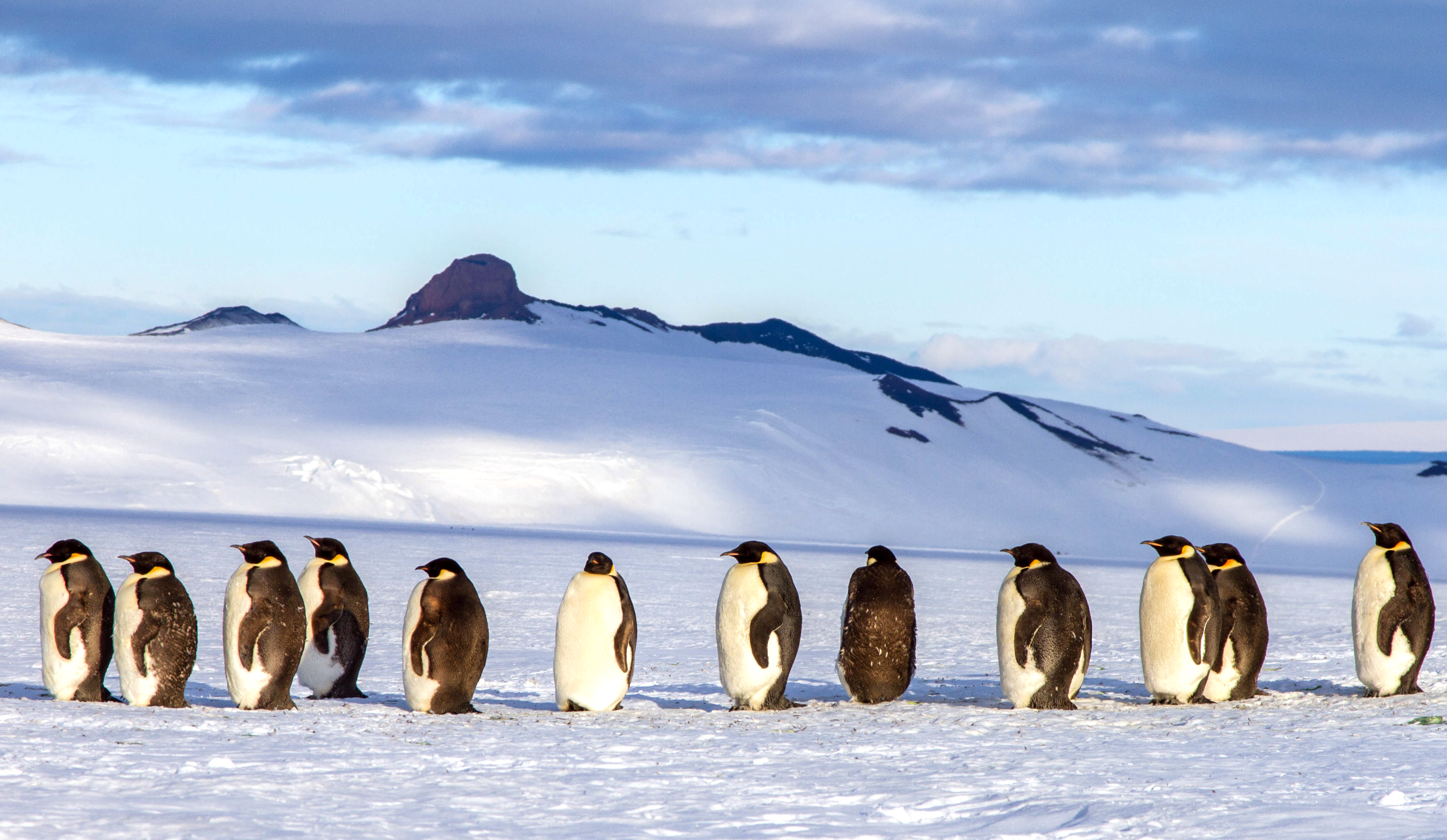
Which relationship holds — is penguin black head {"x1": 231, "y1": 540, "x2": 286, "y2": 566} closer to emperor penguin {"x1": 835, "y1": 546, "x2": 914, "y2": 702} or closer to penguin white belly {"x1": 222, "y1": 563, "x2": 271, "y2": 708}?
penguin white belly {"x1": 222, "y1": 563, "x2": 271, "y2": 708}

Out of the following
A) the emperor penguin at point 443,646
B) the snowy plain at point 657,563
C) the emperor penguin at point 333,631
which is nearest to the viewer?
the snowy plain at point 657,563

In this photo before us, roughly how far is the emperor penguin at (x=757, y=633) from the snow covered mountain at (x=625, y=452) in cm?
3103

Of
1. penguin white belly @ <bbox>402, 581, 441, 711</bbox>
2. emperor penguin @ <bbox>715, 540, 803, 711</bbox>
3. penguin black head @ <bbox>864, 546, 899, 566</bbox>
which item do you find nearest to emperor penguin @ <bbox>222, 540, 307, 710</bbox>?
penguin white belly @ <bbox>402, 581, 441, 711</bbox>

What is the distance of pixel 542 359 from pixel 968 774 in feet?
174

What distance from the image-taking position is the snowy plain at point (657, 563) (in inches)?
207

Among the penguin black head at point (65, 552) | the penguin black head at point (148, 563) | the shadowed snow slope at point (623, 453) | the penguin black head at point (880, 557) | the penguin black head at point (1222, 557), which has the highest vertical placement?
the shadowed snow slope at point (623, 453)

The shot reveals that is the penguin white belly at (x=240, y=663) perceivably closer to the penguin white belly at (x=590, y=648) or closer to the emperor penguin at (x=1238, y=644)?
the penguin white belly at (x=590, y=648)

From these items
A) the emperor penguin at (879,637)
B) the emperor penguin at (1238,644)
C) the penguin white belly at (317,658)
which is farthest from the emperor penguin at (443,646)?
the emperor penguin at (1238,644)

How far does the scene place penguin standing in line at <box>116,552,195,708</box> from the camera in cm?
783

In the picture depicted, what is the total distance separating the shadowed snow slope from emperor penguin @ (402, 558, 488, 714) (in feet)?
101

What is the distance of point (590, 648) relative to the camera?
8.34 metres

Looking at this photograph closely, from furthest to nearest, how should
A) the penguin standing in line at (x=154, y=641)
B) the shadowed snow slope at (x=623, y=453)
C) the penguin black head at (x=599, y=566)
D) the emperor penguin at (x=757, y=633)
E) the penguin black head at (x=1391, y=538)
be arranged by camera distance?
the shadowed snow slope at (x=623, y=453)
the penguin black head at (x=1391, y=538)
the emperor penguin at (x=757, y=633)
the penguin black head at (x=599, y=566)
the penguin standing in line at (x=154, y=641)

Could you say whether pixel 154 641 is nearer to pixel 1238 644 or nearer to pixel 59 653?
pixel 59 653

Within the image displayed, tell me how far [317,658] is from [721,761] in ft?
11.9
